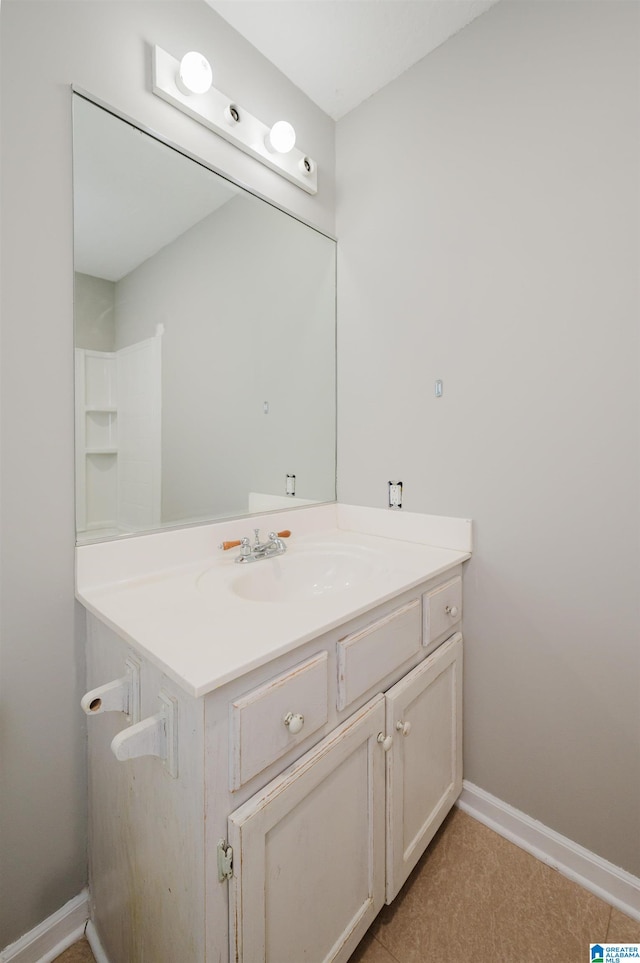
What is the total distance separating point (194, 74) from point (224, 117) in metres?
0.16

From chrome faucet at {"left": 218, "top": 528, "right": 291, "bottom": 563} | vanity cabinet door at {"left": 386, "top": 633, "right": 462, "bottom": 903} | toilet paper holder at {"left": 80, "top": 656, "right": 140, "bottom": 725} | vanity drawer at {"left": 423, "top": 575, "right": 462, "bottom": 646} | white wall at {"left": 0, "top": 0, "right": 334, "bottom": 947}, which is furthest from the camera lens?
chrome faucet at {"left": 218, "top": 528, "right": 291, "bottom": 563}

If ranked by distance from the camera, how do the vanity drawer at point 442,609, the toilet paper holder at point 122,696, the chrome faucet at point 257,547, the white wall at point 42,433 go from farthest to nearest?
the chrome faucet at point 257,547, the vanity drawer at point 442,609, the white wall at point 42,433, the toilet paper holder at point 122,696

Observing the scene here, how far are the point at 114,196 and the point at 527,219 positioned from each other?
112 cm

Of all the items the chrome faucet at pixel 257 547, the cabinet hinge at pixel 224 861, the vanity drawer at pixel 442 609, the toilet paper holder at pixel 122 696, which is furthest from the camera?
the chrome faucet at pixel 257 547

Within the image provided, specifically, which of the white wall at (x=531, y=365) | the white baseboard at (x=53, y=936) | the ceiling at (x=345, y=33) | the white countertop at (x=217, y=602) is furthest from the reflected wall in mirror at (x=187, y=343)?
the white baseboard at (x=53, y=936)

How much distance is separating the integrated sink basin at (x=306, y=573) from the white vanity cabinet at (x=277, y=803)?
9.7 inches

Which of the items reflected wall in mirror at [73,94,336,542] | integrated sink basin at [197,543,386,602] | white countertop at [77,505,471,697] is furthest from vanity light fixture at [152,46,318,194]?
integrated sink basin at [197,543,386,602]

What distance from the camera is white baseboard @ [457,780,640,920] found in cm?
109

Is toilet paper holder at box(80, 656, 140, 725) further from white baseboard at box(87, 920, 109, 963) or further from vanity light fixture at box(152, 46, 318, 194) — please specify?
vanity light fixture at box(152, 46, 318, 194)

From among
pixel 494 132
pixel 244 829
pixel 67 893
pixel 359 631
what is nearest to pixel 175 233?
pixel 494 132

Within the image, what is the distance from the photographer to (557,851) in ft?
3.92

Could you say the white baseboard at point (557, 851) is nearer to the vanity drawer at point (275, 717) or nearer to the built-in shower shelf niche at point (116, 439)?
the vanity drawer at point (275, 717)

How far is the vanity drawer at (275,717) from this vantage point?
0.67 metres

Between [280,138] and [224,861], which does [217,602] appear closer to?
[224,861]
